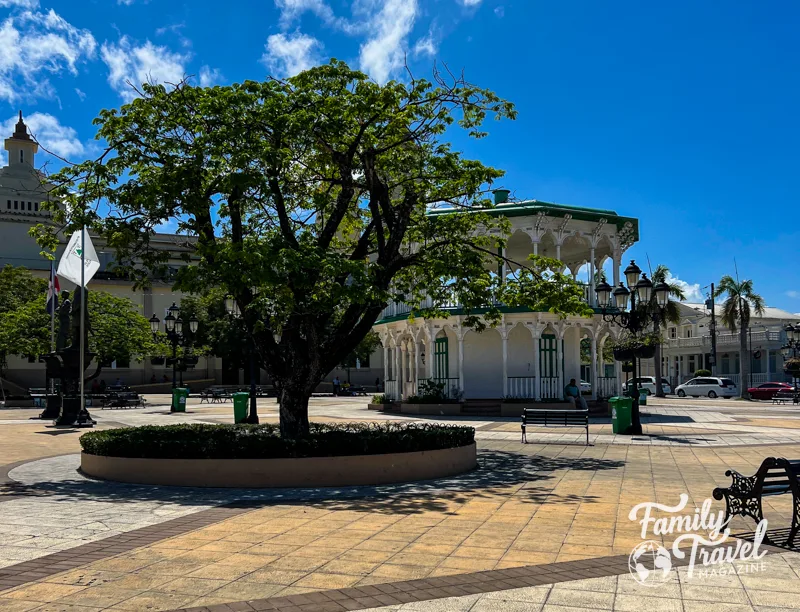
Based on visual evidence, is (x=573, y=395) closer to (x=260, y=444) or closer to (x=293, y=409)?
(x=293, y=409)

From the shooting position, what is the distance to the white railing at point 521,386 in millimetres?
29094

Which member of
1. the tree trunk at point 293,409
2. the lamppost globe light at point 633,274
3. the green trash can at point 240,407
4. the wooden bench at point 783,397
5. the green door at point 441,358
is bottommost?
the wooden bench at point 783,397

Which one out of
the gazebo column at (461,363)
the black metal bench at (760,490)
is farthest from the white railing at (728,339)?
the black metal bench at (760,490)

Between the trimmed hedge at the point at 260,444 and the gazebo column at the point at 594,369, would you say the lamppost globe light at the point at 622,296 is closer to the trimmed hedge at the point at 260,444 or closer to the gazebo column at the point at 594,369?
the trimmed hedge at the point at 260,444

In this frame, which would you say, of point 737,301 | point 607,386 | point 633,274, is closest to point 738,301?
point 737,301

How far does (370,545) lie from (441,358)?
78.7 feet

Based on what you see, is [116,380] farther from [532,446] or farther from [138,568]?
[138,568]

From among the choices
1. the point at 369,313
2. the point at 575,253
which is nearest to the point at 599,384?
the point at 575,253

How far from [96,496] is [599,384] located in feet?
79.3

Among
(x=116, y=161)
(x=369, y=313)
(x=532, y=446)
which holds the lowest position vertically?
(x=532, y=446)

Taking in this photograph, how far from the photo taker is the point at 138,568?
6.72m

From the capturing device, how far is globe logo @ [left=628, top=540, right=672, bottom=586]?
253 inches

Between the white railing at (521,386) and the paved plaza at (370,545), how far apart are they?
1488 centimetres

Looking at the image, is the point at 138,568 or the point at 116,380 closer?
the point at 138,568
